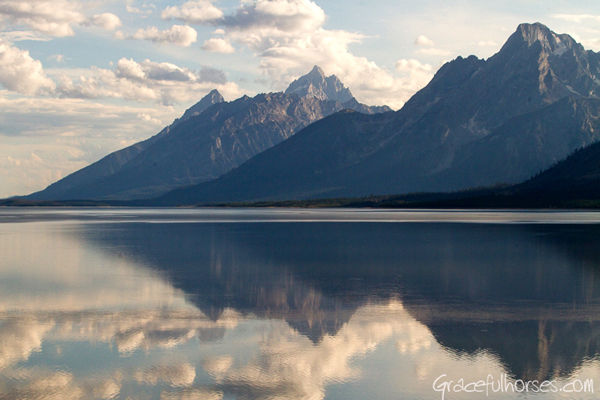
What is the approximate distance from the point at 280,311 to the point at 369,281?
975 cm

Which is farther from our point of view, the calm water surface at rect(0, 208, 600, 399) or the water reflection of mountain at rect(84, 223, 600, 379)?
the water reflection of mountain at rect(84, 223, 600, 379)

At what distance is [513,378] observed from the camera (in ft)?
55.1

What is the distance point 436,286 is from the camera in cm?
3222

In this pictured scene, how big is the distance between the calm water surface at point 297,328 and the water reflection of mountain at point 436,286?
12cm

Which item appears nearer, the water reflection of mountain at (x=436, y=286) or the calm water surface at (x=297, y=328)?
the calm water surface at (x=297, y=328)

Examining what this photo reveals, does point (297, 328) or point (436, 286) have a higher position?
point (436, 286)

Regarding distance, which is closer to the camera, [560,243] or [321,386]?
[321,386]

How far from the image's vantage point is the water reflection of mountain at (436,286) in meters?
20.8

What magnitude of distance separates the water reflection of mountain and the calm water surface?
0.12 metres

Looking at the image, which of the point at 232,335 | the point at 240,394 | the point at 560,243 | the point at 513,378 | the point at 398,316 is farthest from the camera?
the point at 560,243

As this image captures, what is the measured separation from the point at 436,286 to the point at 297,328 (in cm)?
1229

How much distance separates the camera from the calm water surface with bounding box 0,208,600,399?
1631 cm

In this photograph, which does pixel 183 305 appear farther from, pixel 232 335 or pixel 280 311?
pixel 232 335

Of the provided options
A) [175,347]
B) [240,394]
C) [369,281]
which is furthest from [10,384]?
[369,281]
